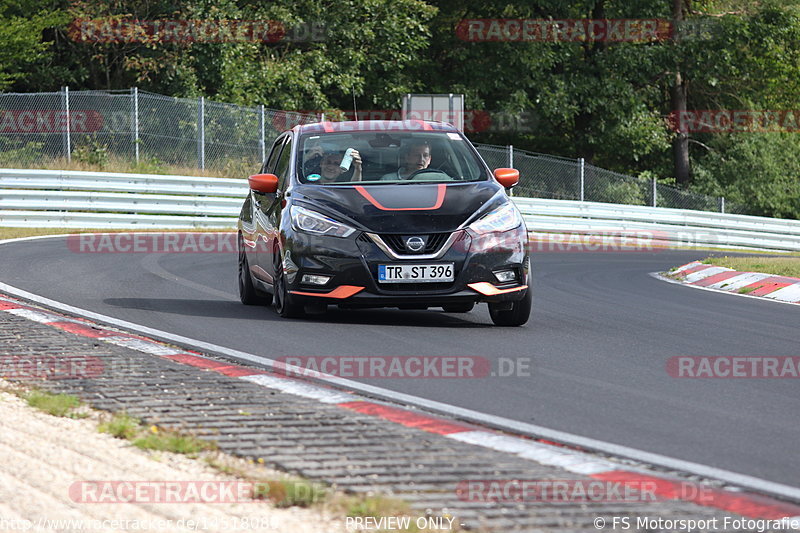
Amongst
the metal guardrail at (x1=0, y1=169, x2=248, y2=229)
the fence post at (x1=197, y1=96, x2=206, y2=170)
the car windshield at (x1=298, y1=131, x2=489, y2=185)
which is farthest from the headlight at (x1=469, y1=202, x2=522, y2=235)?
the fence post at (x1=197, y1=96, x2=206, y2=170)

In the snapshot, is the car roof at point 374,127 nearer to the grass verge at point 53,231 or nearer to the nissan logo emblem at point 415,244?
the nissan logo emblem at point 415,244

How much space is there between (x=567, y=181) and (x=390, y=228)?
23.5 metres

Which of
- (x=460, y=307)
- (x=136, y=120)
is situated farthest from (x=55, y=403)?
(x=136, y=120)

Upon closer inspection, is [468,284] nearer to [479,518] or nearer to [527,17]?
[479,518]

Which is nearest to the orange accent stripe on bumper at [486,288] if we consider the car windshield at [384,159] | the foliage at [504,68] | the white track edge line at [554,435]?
the car windshield at [384,159]

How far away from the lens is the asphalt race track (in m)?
6.02

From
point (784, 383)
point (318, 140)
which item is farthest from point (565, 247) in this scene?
point (784, 383)

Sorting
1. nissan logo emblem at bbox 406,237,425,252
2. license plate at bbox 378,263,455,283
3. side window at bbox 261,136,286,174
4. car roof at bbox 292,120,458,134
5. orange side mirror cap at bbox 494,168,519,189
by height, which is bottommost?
license plate at bbox 378,263,455,283

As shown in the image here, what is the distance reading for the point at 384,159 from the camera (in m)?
10.6

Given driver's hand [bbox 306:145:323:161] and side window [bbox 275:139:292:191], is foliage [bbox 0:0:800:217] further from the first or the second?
driver's hand [bbox 306:145:323:161]

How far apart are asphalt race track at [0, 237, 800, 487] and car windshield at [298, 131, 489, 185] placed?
1169mm

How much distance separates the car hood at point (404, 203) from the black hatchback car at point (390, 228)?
0.01m

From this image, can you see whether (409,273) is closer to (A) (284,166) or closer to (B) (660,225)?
(A) (284,166)

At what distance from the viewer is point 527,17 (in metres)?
42.4
